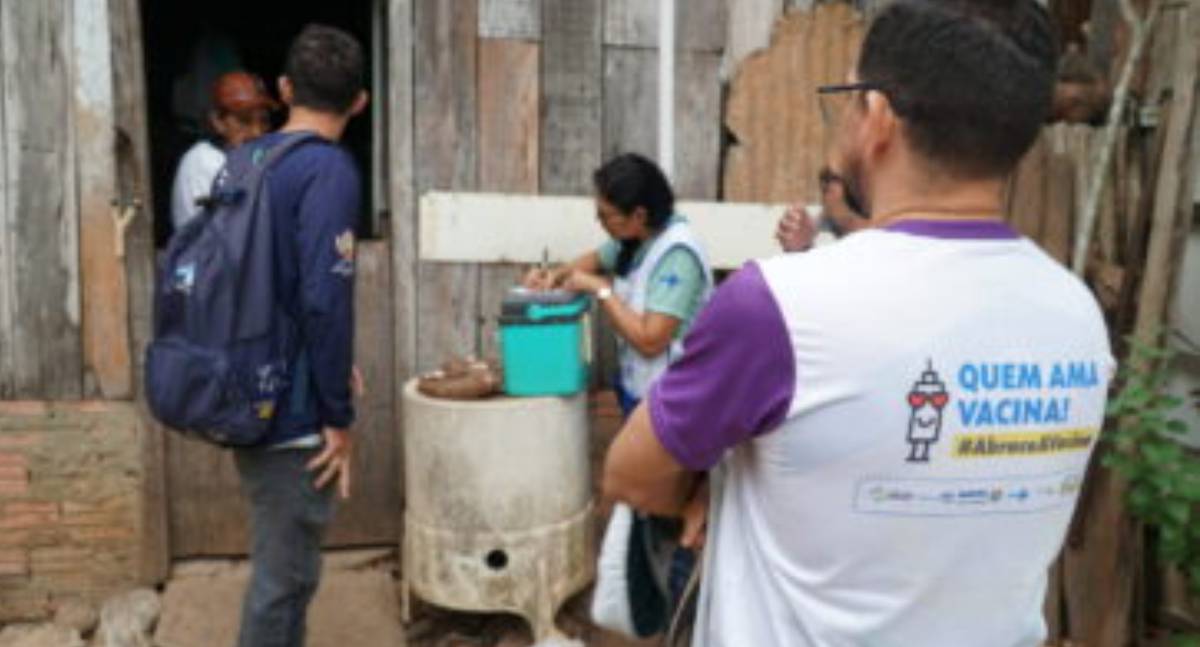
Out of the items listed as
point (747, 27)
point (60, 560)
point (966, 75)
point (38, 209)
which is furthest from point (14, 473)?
Answer: point (966, 75)

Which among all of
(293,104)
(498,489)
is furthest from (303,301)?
(498,489)

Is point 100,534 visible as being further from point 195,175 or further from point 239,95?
point 239,95

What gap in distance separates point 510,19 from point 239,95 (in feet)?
4.30

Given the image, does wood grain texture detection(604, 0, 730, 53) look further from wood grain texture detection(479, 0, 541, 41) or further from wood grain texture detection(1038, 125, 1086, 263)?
wood grain texture detection(1038, 125, 1086, 263)

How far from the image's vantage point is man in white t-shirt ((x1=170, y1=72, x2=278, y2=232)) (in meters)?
4.32

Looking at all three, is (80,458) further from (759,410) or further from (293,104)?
(759,410)

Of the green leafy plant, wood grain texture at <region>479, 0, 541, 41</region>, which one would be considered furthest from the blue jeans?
the green leafy plant

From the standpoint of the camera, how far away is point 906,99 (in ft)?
4.02

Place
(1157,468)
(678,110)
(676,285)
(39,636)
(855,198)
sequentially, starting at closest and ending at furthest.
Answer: (855,198)
(1157,468)
(676,285)
(39,636)
(678,110)

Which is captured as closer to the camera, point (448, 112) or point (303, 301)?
point (303, 301)

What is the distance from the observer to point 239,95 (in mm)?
4562

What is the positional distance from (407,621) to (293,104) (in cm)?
223

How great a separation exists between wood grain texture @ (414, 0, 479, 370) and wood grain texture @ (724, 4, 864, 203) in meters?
1.16

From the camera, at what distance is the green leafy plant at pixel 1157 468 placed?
332cm
